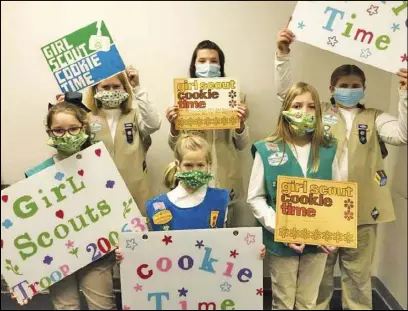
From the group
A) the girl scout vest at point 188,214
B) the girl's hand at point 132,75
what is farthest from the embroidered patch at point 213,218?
the girl's hand at point 132,75

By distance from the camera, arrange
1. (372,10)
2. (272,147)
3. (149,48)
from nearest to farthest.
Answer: (372,10) → (272,147) → (149,48)

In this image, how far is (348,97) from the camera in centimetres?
135

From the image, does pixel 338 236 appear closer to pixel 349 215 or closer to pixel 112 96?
pixel 349 215

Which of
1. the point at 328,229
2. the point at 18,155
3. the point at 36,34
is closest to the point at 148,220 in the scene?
the point at 328,229

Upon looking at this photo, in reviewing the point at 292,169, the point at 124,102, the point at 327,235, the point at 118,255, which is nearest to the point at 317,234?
the point at 327,235

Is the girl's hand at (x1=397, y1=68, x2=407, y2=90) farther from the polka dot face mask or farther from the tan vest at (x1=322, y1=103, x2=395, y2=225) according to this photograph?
the polka dot face mask

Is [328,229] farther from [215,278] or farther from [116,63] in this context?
[116,63]

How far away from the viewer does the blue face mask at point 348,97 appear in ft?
4.42

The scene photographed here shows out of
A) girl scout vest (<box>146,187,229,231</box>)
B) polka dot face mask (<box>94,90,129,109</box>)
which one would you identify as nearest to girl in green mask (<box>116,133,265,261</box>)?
girl scout vest (<box>146,187,229,231</box>)

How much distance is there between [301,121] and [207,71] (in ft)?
1.04

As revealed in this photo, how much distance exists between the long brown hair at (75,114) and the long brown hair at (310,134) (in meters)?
0.51

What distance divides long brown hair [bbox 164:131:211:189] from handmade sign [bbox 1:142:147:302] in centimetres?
13

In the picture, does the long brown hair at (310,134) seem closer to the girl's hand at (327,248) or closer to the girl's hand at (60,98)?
the girl's hand at (327,248)

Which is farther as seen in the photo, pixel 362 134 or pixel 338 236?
pixel 362 134
